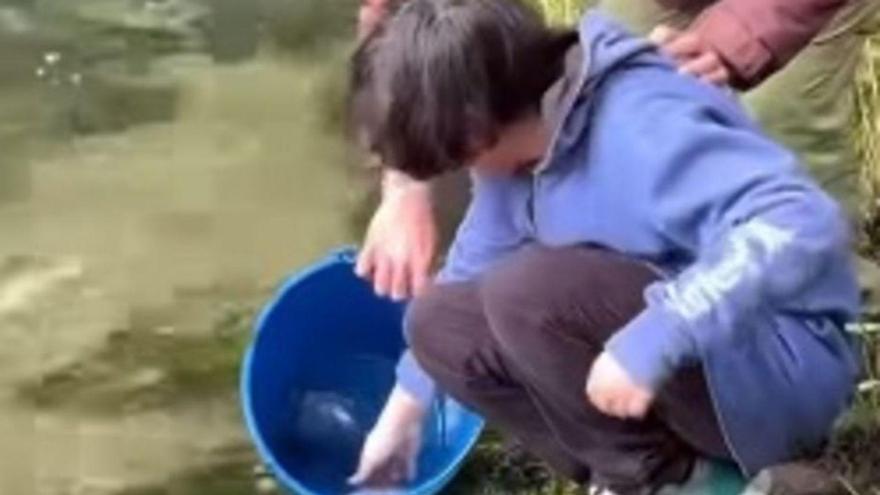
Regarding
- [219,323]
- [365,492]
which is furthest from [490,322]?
[219,323]

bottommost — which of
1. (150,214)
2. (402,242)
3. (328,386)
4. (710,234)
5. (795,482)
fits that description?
(150,214)

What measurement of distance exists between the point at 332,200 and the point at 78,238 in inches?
18.5

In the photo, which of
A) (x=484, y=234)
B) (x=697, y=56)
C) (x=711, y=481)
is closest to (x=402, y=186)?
(x=484, y=234)

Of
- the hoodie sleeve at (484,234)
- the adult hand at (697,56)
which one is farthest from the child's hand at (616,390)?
the adult hand at (697,56)

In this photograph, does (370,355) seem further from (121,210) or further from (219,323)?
(121,210)

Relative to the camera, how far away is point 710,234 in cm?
249

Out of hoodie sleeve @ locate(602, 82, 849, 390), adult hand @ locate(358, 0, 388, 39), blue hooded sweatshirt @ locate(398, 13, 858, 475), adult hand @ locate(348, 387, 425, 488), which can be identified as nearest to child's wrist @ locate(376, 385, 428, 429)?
adult hand @ locate(348, 387, 425, 488)

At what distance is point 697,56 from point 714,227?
1.56 ft

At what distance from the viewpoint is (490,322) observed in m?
2.71

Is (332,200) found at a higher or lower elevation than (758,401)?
lower

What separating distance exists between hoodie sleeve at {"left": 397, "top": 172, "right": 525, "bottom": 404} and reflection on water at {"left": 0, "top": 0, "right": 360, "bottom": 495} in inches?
22.0

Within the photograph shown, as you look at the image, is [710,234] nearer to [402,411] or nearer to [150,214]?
[402,411]

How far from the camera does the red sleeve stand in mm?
2908

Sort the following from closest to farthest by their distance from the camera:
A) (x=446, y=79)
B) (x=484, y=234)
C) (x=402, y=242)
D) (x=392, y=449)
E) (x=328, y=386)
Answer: (x=446, y=79) → (x=484, y=234) → (x=402, y=242) → (x=392, y=449) → (x=328, y=386)
